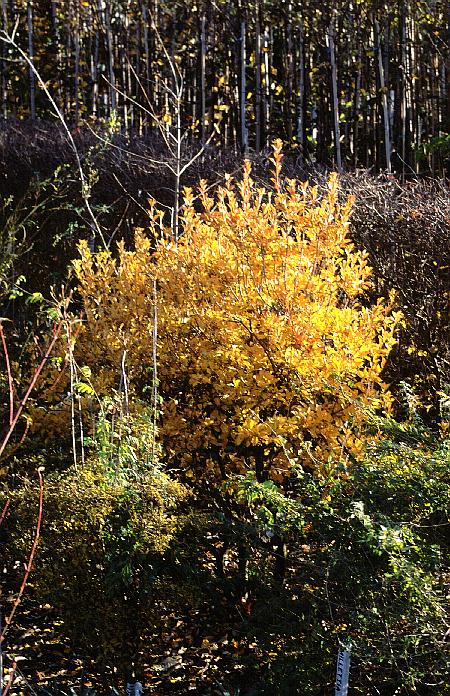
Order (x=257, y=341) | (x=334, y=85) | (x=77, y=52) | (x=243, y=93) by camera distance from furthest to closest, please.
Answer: (x=77, y=52)
(x=243, y=93)
(x=334, y=85)
(x=257, y=341)

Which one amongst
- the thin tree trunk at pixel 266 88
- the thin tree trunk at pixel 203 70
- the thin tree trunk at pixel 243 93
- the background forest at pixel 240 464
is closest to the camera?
the background forest at pixel 240 464

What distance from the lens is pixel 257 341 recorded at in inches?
160

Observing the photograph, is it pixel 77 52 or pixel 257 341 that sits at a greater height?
pixel 77 52

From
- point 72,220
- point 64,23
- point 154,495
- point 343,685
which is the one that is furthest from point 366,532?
point 64,23

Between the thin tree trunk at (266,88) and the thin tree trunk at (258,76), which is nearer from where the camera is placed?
the thin tree trunk at (258,76)

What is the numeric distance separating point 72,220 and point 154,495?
523 cm

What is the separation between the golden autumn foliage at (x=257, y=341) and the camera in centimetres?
398

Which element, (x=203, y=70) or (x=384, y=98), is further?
(x=203, y=70)

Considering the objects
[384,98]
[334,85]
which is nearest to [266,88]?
[334,85]

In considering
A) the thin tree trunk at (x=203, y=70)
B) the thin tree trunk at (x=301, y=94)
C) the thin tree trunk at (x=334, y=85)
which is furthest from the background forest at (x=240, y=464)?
the thin tree trunk at (x=301, y=94)

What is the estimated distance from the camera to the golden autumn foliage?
3.98m

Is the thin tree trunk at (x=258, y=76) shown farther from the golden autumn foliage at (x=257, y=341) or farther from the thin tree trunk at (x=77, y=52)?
the golden autumn foliage at (x=257, y=341)

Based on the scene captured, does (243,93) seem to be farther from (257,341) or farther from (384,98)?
(257,341)

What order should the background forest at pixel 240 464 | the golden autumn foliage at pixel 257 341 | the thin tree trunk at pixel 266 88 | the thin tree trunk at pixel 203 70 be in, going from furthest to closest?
the thin tree trunk at pixel 266 88, the thin tree trunk at pixel 203 70, the golden autumn foliage at pixel 257 341, the background forest at pixel 240 464
